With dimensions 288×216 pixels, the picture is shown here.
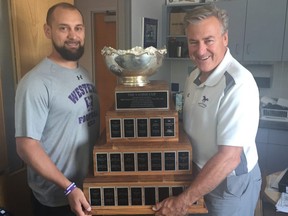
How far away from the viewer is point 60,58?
53.4 inches

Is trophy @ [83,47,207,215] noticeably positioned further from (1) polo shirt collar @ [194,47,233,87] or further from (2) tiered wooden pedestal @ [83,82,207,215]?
(1) polo shirt collar @ [194,47,233,87]

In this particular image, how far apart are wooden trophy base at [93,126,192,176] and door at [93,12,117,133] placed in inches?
118

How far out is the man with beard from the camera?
117 cm

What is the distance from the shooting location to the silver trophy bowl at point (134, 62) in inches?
48.0

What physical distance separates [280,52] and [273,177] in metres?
1.73

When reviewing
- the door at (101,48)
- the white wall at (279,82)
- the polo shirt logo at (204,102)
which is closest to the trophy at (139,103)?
the polo shirt logo at (204,102)

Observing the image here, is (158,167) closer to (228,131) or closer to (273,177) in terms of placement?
(228,131)

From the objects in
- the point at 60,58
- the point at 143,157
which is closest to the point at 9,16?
the point at 60,58

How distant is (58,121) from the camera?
1267mm

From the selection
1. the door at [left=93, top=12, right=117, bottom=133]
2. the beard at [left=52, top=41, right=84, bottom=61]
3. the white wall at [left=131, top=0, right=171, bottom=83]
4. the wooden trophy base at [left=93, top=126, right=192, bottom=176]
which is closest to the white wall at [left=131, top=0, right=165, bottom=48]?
the white wall at [left=131, top=0, right=171, bottom=83]

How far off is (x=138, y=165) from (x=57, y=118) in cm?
39

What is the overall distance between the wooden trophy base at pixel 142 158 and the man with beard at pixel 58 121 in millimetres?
148

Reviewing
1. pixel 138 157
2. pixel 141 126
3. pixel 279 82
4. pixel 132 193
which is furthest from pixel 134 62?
pixel 279 82

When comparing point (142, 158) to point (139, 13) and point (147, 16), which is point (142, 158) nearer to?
point (139, 13)
